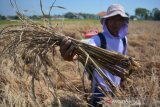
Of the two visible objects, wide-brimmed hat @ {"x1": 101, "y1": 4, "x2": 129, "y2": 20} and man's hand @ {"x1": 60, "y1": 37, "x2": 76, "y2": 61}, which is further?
wide-brimmed hat @ {"x1": 101, "y1": 4, "x2": 129, "y2": 20}

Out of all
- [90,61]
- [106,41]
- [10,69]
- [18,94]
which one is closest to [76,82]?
[10,69]

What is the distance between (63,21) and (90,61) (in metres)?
0.50

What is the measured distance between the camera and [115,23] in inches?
117

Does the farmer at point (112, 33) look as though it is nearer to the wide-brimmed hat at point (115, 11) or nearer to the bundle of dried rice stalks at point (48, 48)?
the wide-brimmed hat at point (115, 11)

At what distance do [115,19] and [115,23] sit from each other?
0.12 ft

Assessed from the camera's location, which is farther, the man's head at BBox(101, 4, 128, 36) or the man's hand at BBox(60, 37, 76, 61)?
the man's head at BBox(101, 4, 128, 36)

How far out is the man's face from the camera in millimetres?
2953

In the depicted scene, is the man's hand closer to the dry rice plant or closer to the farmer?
the dry rice plant

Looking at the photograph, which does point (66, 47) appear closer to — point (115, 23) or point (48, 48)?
point (48, 48)

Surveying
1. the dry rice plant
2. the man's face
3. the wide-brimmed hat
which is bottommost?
the dry rice plant

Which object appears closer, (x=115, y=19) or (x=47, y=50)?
(x=47, y=50)

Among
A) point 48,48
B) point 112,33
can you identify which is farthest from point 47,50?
point 112,33

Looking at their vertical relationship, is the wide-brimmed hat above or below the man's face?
above

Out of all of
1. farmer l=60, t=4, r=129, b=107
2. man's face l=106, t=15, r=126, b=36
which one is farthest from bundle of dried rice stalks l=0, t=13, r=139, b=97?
man's face l=106, t=15, r=126, b=36
